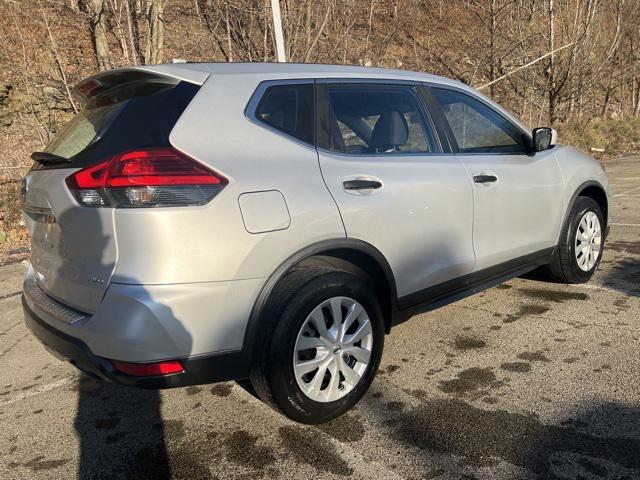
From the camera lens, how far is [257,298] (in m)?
2.56

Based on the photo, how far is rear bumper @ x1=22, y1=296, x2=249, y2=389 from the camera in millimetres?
2436

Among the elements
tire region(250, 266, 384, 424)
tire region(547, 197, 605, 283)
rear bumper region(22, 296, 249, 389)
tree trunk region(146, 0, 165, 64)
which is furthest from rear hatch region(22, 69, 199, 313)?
tree trunk region(146, 0, 165, 64)

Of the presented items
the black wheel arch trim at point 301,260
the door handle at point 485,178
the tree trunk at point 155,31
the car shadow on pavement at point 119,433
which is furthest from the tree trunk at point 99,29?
the black wheel arch trim at point 301,260

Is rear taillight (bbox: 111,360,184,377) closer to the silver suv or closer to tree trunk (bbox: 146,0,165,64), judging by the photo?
the silver suv

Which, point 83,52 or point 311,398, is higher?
point 83,52

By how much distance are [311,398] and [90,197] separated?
142 centimetres

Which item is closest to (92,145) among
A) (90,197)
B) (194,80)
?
(90,197)

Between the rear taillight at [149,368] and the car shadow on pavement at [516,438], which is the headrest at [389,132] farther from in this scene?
the rear taillight at [149,368]

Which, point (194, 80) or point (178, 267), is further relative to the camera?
point (194, 80)

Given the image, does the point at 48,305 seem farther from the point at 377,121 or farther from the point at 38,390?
the point at 377,121

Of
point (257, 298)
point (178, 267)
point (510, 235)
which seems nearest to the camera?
point (178, 267)

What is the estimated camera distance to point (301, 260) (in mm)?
2697

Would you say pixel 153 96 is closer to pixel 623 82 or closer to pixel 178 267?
pixel 178 267

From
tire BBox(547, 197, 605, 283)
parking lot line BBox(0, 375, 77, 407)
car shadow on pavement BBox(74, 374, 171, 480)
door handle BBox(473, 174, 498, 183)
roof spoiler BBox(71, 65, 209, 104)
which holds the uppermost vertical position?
roof spoiler BBox(71, 65, 209, 104)
